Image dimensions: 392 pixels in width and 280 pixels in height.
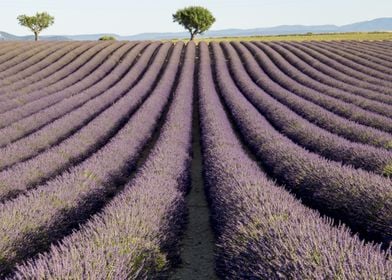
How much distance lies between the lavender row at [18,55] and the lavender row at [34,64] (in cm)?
50

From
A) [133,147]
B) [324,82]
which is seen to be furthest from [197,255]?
[324,82]

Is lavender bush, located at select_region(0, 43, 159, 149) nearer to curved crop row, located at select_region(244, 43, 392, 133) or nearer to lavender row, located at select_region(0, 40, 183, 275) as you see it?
lavender row, located at select_region(0, 40, 183, 275)

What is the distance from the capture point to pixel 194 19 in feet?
201

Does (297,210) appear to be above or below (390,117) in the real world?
above

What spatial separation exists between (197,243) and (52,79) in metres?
18.0

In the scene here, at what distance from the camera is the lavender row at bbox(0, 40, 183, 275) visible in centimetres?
465

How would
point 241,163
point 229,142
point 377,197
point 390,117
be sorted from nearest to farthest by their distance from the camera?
point 377,197
point 241,163
point 229,142
point 390,117

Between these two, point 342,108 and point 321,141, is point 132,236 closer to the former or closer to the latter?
point 321,141

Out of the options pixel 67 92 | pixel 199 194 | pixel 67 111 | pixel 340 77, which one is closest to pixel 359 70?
pixel 340 77

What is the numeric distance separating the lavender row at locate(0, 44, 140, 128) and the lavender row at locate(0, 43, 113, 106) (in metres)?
0.51

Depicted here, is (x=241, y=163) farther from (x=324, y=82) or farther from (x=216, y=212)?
(x=324, y=82)

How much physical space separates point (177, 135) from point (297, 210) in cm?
543

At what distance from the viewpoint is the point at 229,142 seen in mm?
8391

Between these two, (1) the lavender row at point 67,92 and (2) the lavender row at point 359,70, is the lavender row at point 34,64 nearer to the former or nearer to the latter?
(1) the lavender row at point 67,92
